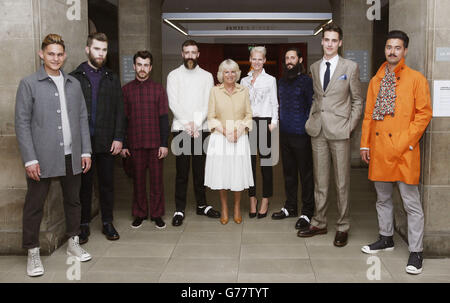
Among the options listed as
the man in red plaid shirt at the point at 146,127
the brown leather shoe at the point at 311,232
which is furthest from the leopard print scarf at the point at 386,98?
the man in red plaid shirt at the point at 146,127

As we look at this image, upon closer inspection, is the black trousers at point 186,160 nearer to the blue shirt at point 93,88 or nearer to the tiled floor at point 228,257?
the tiled floor at point 228,257

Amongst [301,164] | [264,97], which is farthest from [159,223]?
[264,97]

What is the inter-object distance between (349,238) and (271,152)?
1197 millimetres

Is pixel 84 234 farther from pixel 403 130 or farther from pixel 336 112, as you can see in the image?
pixel 403 130

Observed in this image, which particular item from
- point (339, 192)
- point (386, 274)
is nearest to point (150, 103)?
point (339, 192)

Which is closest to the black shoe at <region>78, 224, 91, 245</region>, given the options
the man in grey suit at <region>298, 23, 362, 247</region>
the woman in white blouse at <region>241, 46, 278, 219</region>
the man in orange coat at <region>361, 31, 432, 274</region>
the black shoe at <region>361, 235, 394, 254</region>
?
the woman in white blouse at <region>241, 46, 278, 219</region>

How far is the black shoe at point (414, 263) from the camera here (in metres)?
3.37

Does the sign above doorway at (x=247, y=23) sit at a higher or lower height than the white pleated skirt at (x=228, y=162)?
higher

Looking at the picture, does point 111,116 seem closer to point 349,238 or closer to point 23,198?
point 23,198

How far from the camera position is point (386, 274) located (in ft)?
11.0

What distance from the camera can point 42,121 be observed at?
133 inches

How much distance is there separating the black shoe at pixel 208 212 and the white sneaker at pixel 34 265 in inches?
80.0

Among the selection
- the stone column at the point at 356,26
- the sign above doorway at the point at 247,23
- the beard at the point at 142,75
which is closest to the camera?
the beard at the point at 142,75

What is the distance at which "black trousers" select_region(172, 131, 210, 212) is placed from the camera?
187 inches
